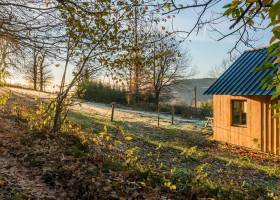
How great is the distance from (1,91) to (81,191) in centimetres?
642

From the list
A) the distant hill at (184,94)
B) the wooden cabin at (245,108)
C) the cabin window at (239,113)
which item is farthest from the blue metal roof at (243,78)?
the distant hill at (184,94)

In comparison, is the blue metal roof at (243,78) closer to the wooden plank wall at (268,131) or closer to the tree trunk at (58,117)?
the wooden plank wall at (268,131)

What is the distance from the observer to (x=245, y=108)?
15.9 metres

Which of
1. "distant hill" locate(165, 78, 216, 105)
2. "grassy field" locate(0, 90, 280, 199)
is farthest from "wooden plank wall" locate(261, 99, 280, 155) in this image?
"distant hill" locate(165, 78, 216, 105)

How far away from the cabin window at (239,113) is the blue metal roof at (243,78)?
3.83ft

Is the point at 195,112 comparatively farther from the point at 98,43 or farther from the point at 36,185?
the point at 36,185

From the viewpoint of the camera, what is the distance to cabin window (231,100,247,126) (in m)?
16.3

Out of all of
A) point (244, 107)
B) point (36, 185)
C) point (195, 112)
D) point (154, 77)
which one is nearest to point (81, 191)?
point (36, 185)

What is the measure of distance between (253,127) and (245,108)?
1.25m

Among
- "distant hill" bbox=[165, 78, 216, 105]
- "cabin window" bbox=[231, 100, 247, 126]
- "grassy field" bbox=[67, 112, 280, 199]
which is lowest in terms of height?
"grassy field" bbox=[67, 112, 280, 199]

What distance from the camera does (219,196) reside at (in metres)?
5.72

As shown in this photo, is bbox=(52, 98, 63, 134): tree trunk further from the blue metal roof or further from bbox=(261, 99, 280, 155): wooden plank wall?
bbox=(261, 99, 280, 155): wooden plank wall

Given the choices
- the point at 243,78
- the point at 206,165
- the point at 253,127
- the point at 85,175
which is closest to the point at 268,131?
the point at 253,127

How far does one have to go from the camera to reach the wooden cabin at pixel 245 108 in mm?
14125
